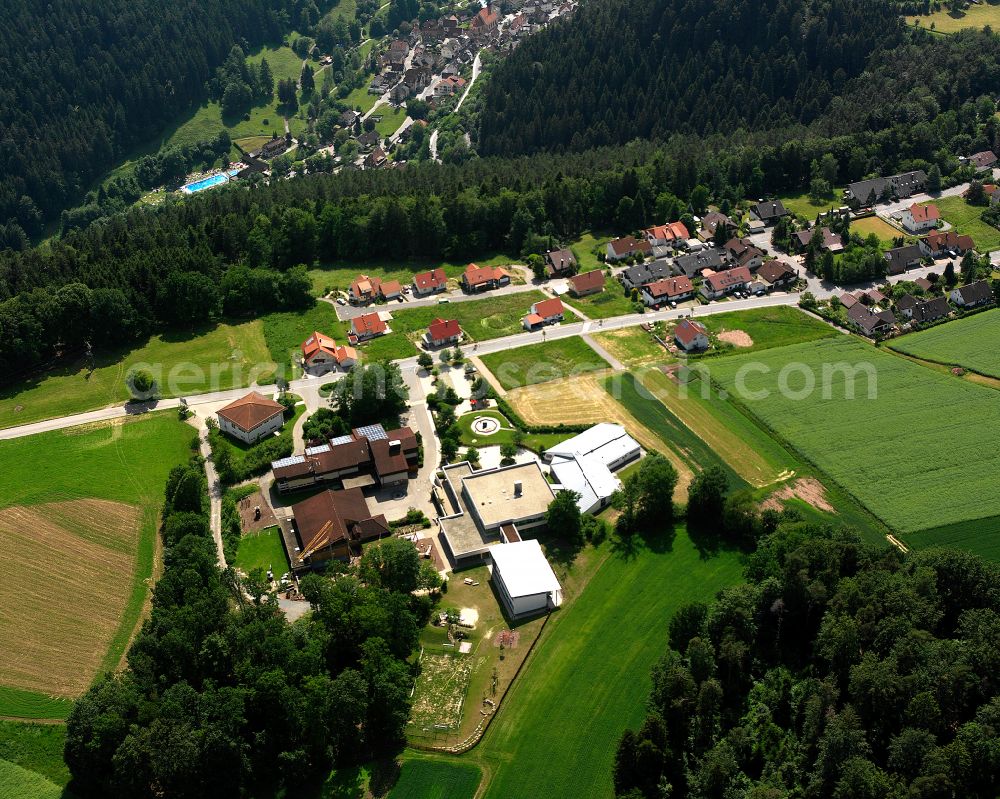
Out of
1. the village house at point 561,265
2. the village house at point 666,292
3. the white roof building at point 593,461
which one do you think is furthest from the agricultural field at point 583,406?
the village house at point 561,265

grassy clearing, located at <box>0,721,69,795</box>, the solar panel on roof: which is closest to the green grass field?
grassy clearing, located at <box>0,721,69,795</box>

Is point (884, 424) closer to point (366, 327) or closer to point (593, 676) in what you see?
point (593, 676)

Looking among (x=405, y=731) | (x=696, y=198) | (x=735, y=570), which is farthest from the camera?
(x=696, y=198)

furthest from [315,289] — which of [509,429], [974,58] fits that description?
[974,58]

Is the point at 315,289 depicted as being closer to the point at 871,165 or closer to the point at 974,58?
the point at 871,165

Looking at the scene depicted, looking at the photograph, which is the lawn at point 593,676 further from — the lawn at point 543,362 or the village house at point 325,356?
the village house at point 325,356

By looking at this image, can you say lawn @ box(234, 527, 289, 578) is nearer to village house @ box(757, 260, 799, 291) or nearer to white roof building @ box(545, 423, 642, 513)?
white roof building @ box(545, 423, 642, 513)

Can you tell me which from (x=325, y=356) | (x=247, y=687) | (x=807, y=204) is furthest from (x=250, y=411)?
(x=807, y=204)
